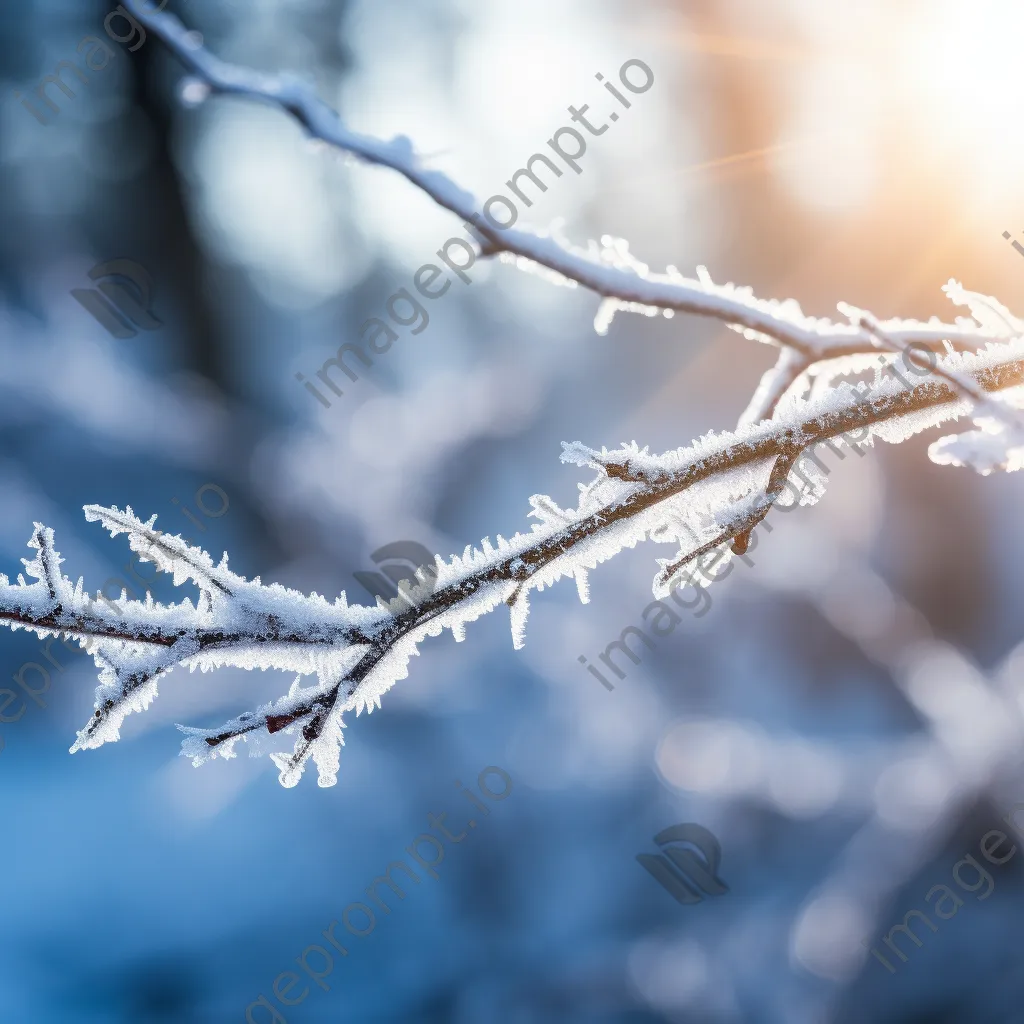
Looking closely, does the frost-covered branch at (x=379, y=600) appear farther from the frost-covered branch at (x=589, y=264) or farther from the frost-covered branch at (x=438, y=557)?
Result: the frost-covered branch at (x=589, y=264)

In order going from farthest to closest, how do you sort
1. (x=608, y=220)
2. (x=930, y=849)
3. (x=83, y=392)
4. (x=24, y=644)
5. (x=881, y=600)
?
(x=608, y=220)
(x=24, y=644)
(x=83, y=392)
(x=881, y=600)
(x=930, y=849)

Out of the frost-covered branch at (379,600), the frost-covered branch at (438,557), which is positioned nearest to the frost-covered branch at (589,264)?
the frost-covered branch at (438,557)

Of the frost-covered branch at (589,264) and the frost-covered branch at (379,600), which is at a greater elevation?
the frost-covered branch at (589,264)

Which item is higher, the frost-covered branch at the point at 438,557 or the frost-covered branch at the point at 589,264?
the frost-covered branch at the point at 589,264

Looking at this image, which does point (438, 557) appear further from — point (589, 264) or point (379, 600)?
point (589, 264)

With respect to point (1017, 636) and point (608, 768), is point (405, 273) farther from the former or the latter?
point (1017, 636)

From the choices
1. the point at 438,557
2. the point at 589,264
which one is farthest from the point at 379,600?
the point at 589,264

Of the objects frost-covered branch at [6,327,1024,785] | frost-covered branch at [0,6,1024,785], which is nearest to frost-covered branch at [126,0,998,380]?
frost-covered branch at [0,6,1024,785]

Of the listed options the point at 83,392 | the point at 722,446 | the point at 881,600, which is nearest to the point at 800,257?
the point at 881,600

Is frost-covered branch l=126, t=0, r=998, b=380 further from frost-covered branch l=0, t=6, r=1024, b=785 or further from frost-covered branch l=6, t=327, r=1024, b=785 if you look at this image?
frost-covered branch l=6, t=327, r=1024, b=785
